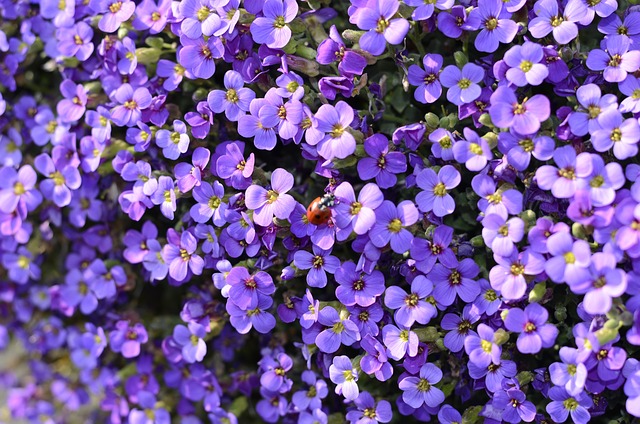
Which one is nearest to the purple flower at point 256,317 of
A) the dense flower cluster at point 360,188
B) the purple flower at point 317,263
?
the dense flower cluster at point 360,188

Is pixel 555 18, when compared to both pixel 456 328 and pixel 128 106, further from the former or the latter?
pixel 128 106

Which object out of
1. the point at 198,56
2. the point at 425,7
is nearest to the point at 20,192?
the point at 198,56

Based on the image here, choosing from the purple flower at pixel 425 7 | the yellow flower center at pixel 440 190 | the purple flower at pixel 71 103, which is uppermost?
the purple flower at pixel 425 7

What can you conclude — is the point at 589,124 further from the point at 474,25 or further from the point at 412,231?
the point at 412,231

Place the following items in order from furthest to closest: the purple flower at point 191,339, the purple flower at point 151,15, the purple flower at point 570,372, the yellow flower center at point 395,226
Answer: the purple flower at point 191,339
the purple flower at point 151,15
the yellow flower center at point 395,226
the purple flower at point 570,372

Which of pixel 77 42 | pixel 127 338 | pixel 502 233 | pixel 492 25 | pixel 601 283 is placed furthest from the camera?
pixel 127 338

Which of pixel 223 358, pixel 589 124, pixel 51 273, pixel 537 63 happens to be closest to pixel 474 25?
pixel 537 63

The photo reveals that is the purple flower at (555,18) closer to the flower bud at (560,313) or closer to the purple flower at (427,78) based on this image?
the purple flower at (427,78)
